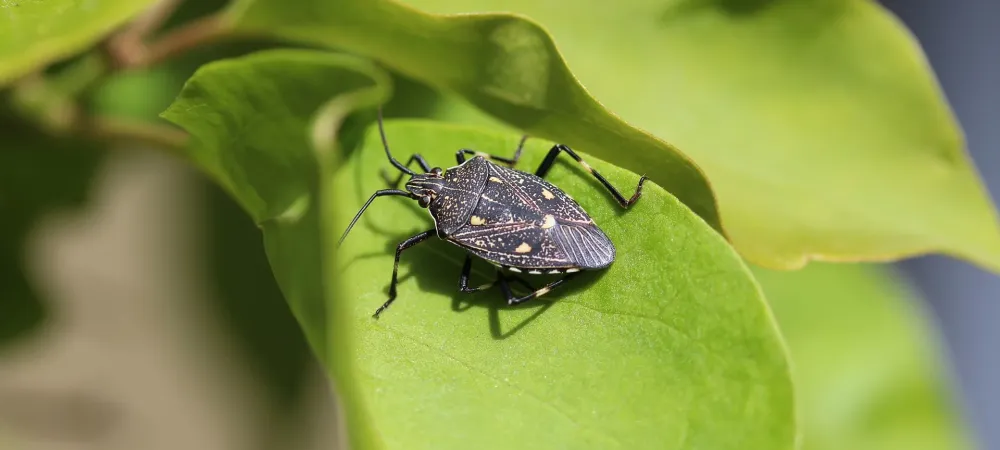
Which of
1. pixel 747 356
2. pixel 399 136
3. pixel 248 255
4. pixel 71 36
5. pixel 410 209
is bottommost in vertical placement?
pixel 248 255

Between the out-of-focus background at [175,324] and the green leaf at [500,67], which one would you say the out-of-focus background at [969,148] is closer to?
the out-of-focus background at [175,324]

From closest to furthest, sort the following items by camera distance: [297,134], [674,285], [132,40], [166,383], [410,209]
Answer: [674,285]
[297,134]
[410,209]
[132,40]
[166,383]

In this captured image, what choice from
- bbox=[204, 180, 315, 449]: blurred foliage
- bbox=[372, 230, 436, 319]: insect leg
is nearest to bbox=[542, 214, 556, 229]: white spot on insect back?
bbox=[372, 230, 436, 319]: insect leg

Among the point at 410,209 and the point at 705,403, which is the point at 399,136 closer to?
the point at 410,209

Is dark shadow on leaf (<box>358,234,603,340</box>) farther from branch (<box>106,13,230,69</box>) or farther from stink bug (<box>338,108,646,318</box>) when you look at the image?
branch (<box>106,13,230,69</box>)

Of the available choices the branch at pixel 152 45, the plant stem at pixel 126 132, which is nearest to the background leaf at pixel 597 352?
the branch at pixel 152 45

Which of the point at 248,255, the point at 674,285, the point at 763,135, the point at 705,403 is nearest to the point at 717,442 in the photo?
the point at 705,403
